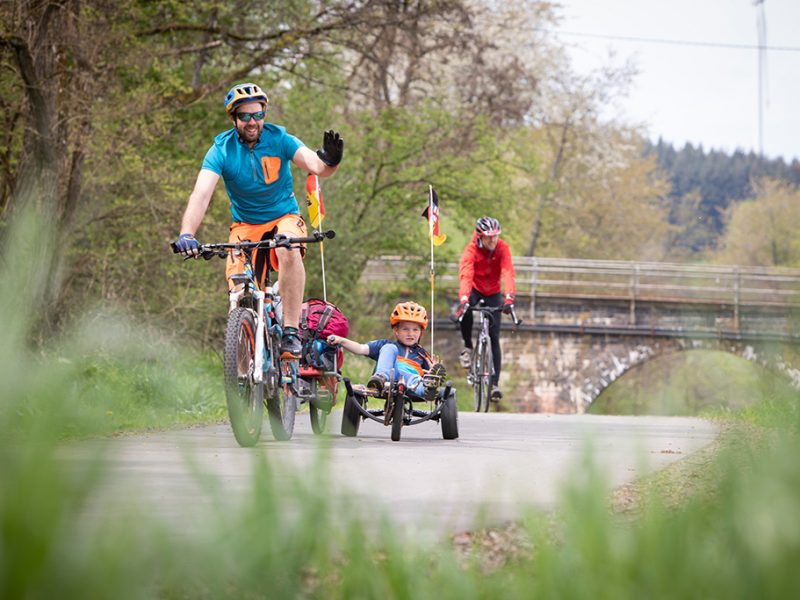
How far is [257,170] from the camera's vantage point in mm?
7605

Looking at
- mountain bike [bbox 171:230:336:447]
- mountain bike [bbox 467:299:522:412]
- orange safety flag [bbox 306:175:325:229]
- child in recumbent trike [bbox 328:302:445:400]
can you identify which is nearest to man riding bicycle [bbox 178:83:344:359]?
mountain bike [bbox 171:230:336:447]

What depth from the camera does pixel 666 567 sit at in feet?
6.68

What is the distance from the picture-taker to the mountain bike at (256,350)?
6.79 m

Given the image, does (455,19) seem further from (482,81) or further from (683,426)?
(482,81)

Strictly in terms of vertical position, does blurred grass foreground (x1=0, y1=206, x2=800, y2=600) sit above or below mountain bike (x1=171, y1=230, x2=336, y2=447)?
below

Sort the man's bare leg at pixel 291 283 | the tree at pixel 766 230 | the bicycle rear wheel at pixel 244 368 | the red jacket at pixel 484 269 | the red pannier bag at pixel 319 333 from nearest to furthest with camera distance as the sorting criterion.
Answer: the bicycle rear wheel at pixel 244 368, the man's bare leg at pixel 291 283, the red pannier bag at pixel 319 333, the red jacket at pixel 484 269, the tree at pixel 766 230

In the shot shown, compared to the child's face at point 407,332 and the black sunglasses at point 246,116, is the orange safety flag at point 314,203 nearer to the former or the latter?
the child's face at point 407,332

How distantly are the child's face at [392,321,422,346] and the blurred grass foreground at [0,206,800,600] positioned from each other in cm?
589

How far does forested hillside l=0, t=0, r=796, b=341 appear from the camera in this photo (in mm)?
13016

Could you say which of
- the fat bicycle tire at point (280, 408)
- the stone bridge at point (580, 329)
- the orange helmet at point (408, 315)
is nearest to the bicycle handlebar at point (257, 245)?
the fat bicycle tire at point (280, 408)

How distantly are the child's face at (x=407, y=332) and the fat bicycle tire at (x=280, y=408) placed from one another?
0.90 meters

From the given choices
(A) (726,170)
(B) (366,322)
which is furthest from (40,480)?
(A) (726,170)

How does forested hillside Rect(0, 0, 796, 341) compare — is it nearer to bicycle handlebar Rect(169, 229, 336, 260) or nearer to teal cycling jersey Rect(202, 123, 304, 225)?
bicycle handlebar Rect(169, 229, 336, 260)

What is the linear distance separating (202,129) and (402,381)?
560 inches
